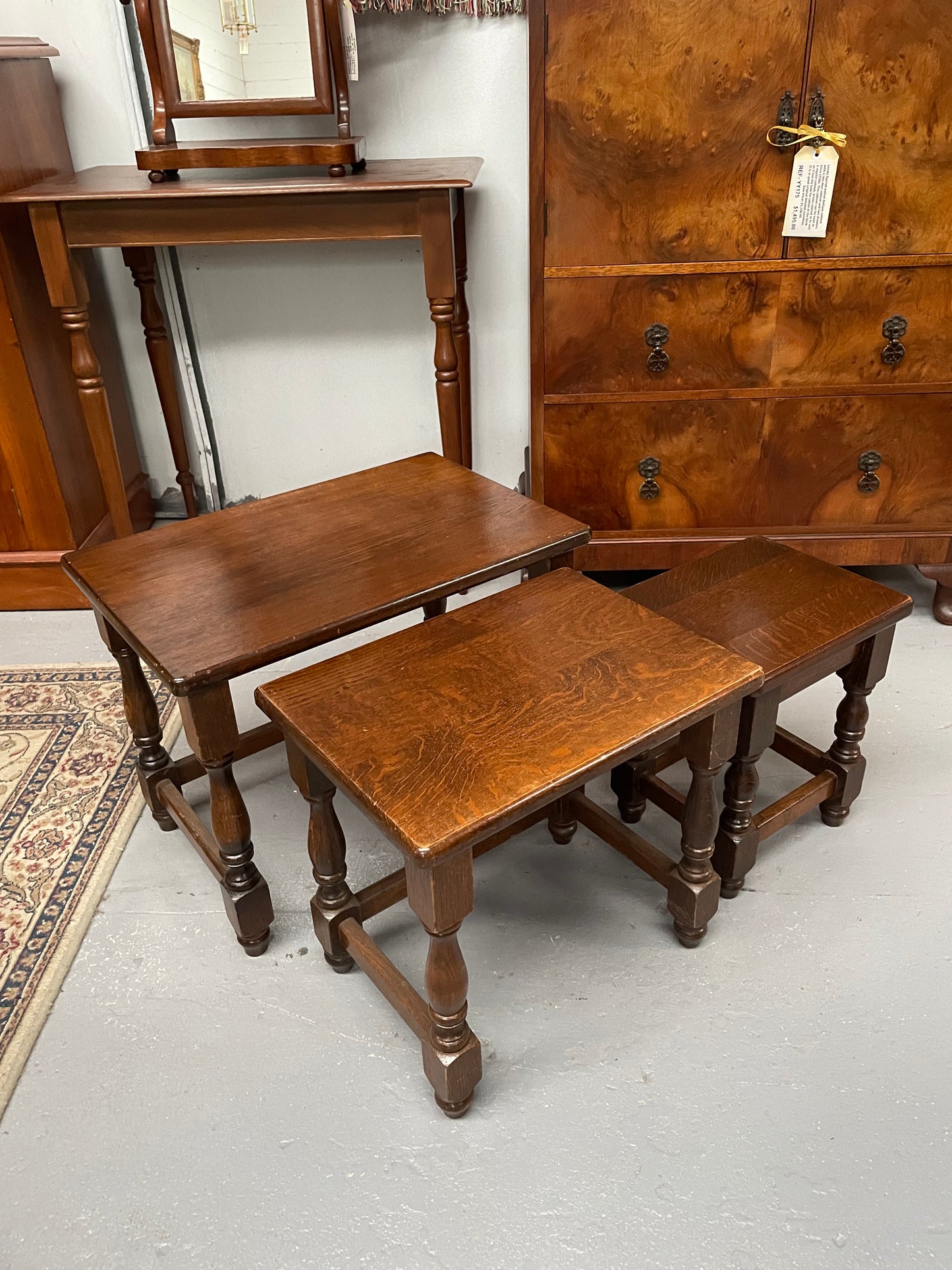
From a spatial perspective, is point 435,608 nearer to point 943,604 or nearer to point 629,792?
point 629,792

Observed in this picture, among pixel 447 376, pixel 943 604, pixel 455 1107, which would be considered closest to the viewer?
pixel 455 1107

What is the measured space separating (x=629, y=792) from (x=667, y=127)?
1346 mm

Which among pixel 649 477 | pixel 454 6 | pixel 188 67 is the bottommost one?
pixel 649 477

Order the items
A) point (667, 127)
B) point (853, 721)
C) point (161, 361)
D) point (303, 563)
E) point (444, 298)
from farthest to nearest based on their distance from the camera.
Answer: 1. point (161, 361)
2. point (444, 298)
3. point (667, 127)
4. point (853, 721)
5. point (303, 563)

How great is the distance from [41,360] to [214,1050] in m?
1.85

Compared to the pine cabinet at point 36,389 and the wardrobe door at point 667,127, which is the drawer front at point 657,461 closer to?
the wardrobe door at point 667,127

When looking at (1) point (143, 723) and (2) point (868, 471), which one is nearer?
(1) point (143, 723)

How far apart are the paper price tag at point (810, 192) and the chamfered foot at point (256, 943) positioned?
1.77 metres

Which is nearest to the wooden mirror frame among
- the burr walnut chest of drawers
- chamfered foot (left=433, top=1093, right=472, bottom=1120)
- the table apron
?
the table apron

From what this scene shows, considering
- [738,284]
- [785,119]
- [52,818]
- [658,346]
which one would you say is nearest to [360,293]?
[658,346]

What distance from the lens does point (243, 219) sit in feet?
7.29

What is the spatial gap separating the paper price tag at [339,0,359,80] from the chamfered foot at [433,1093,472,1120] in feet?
6.93

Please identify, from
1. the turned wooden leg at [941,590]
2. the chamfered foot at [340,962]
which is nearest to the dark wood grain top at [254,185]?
the turned wooden leg at [941,590]

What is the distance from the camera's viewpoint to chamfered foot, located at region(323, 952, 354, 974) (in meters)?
1.63
